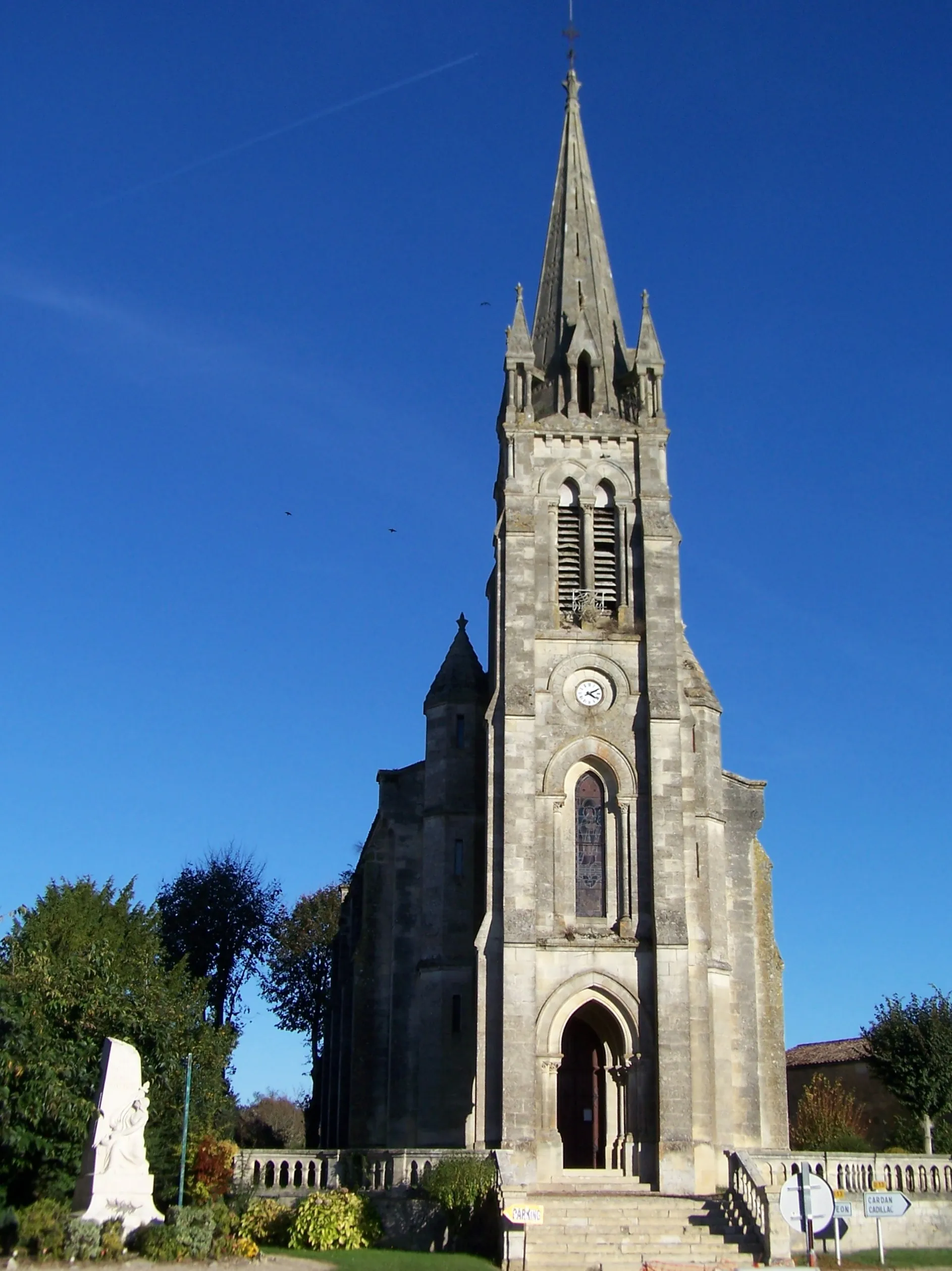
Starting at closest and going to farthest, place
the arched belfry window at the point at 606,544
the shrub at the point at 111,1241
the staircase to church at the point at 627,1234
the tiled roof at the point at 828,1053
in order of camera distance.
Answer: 1. the shrub at the point at 111,1241
2. the staircase to church at the point at 627,1234
3. the arched belfry window at the point at 606,544
4. the tiled roof at the point at 828,1053

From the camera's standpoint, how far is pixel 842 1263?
2577 cm

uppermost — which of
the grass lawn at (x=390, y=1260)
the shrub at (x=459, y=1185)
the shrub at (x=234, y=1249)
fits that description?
the shrub at (x=459, y=1185)

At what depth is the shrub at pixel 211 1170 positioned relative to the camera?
2775 centimetres

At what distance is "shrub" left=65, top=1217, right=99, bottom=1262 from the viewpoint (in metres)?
21.8

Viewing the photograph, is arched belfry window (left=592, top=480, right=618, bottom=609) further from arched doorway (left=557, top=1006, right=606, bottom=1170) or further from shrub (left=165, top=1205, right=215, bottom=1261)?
shrub (left=165, top=1205, right=215, bottom=1261)

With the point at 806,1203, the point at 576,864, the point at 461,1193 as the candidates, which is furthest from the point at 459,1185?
the point at 806,1203

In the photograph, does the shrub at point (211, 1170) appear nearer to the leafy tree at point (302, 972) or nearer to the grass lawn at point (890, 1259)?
the grass lawn at point (890, 1259)

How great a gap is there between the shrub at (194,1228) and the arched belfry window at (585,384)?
2489cm

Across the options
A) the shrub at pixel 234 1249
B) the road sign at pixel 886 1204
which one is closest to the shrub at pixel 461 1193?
the shrub at pixel 234 1249

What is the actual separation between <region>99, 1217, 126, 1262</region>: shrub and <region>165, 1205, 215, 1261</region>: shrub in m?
0.84

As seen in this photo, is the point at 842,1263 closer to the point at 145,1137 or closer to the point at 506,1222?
the point at 506,1222

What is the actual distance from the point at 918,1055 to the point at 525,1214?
17.8 metres

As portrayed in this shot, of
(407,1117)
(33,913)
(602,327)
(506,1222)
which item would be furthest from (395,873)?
(602,327)

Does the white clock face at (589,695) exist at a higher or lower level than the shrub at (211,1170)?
higher
